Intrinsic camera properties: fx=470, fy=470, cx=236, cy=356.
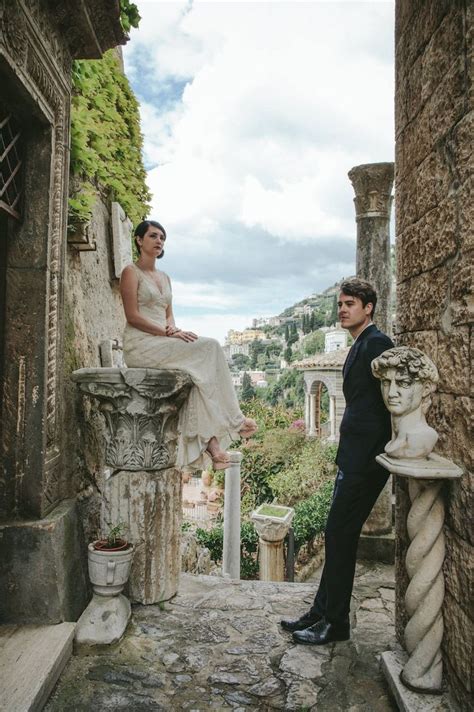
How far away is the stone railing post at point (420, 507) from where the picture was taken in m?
1.92

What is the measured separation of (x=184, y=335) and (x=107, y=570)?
4.80 feet

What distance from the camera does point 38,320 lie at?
2.62 meters

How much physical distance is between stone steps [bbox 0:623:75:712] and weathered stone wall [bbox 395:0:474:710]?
1.75 metres

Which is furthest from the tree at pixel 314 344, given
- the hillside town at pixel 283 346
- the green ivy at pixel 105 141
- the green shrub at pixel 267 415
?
the green ivy at pixel 105 141

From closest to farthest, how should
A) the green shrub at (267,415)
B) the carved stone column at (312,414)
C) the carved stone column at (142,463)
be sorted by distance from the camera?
the carved stone column at (142,463) < the green shrub at (267,415) < the carved stone column at (312,414)

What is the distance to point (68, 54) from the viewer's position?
9.57 ft

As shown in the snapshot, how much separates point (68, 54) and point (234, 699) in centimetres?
369

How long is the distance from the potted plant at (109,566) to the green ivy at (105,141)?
201 cm

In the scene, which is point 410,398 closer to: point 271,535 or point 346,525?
point 346,525

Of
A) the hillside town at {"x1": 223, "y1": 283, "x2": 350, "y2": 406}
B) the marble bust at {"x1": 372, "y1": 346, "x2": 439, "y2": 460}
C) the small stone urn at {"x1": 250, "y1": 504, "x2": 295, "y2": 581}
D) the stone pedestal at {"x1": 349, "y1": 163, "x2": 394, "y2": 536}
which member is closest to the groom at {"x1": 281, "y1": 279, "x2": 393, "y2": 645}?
the marble bust at {"x1": 372, "y1": 346, "x2": 439, "y2": 460}

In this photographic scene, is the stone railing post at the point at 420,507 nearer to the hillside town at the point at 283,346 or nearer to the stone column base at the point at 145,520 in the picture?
the stone column base at the point at 145,520

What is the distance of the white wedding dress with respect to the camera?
3.00 metres

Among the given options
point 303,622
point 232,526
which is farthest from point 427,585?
point 232,526

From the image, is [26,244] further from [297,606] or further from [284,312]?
→ [284,312]
